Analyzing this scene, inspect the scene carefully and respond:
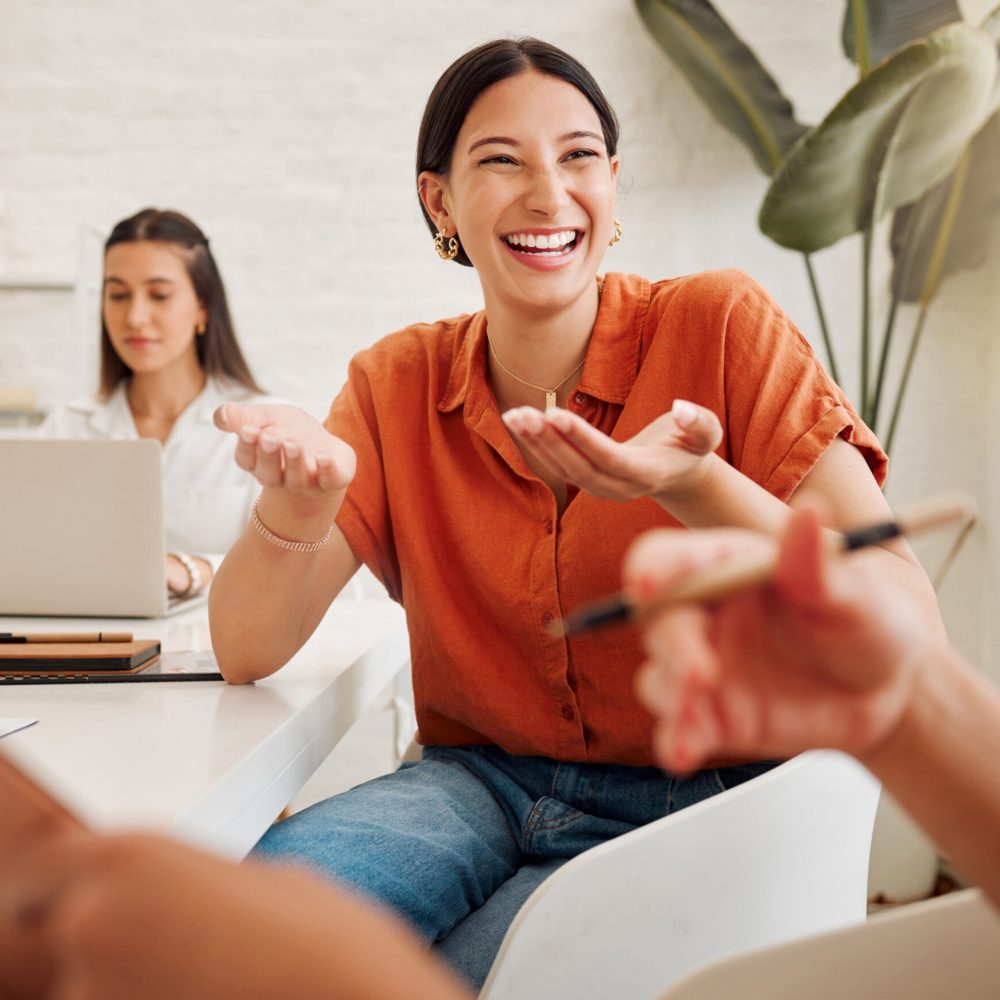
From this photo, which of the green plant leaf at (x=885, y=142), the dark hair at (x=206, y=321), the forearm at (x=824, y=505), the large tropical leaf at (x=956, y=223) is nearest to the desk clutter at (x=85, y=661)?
the forearm at (x=824, y=505)

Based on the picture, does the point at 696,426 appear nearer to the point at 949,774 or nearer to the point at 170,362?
the point at 949,774

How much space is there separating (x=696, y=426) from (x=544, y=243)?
567 mm

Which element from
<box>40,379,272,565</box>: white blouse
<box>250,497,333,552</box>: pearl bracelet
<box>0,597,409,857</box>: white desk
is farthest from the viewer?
<box>40,379,272,565</box>: white blouse

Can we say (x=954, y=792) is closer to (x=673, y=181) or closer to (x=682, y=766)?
(x=682, y=766)

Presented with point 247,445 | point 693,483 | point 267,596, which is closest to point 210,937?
point 693,483

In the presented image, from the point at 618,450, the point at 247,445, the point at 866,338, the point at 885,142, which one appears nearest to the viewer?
the point at 618,450

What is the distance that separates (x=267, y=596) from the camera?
1113 mm

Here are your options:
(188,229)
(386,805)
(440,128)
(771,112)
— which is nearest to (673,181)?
(771,112)

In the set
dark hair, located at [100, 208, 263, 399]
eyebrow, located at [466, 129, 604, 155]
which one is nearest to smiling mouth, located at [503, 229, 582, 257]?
eyebrow, located at [466, 129, 604, 155]

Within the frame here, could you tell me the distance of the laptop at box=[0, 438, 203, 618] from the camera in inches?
52.1

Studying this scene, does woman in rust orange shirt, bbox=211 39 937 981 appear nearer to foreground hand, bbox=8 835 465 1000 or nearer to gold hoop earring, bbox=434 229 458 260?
gold hoop earring, bbox=434 229 458 260

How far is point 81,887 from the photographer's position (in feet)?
1.15

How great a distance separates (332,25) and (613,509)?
6.74 feet

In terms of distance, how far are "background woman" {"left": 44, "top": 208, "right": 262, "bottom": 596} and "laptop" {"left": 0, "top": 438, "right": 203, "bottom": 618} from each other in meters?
0.80
